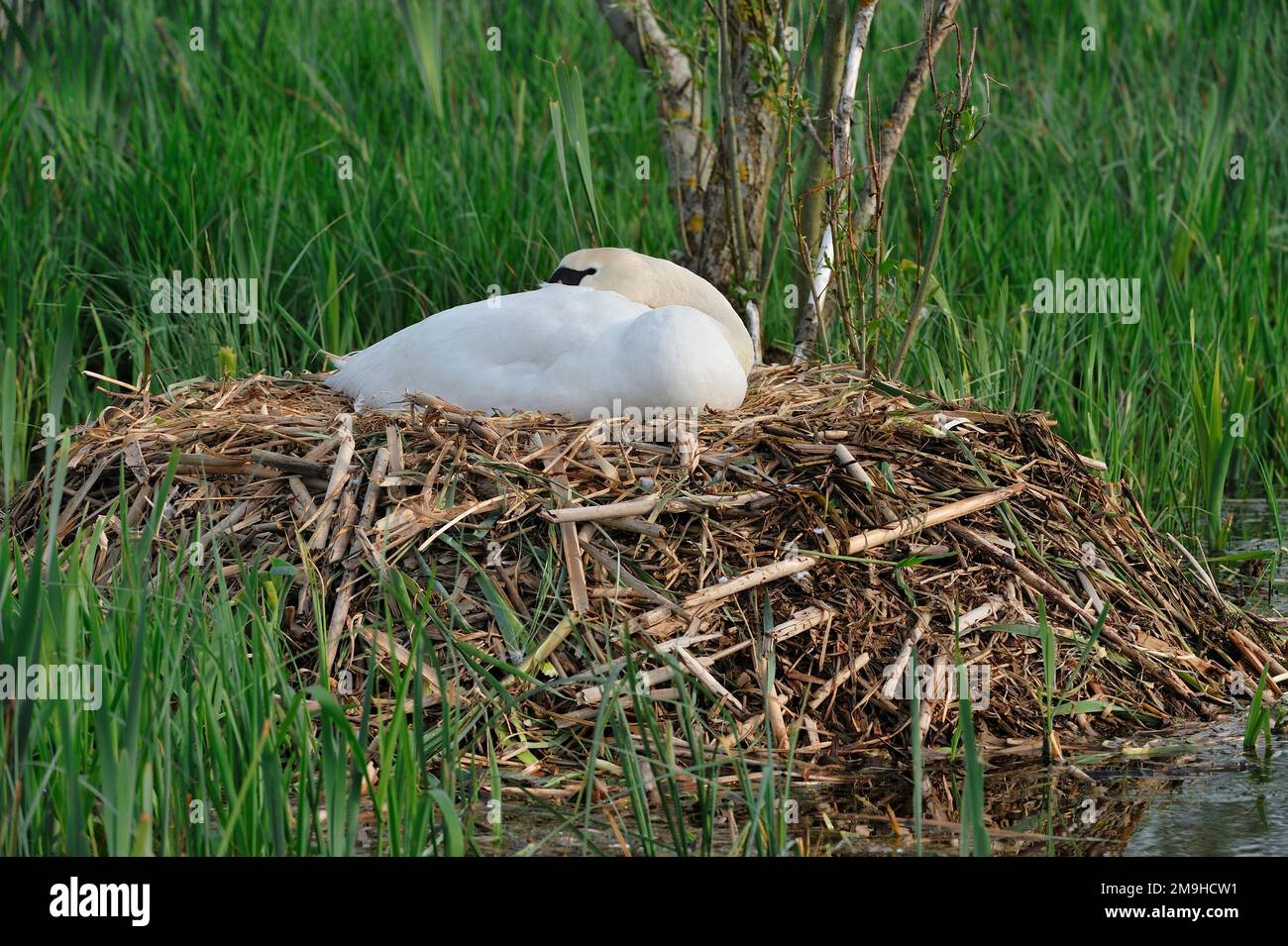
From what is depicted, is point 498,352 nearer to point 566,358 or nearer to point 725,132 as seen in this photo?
point 566,358

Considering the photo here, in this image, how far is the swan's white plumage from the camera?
4.67 m

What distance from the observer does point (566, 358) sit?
16.0 feet

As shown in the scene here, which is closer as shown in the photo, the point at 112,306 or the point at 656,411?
the point at 656,411

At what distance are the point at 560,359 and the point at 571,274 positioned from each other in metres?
0.80

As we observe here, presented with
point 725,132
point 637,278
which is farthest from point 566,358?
point 725,132

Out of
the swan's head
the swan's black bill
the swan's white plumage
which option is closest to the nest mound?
the swan's white plumage

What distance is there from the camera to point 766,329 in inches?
278

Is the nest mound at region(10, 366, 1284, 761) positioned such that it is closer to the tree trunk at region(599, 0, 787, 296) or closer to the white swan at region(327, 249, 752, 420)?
the white swan at region(327, 249, 752, 420)

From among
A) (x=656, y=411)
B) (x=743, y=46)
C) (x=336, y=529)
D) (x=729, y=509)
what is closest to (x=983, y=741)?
(x=729, y=509)

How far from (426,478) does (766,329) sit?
3.07 m

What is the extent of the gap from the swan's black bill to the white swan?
0.45 feet

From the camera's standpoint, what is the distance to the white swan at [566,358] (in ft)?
15.3

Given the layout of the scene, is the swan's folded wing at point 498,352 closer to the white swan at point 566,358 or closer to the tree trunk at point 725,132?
the white swan at point 566,358
